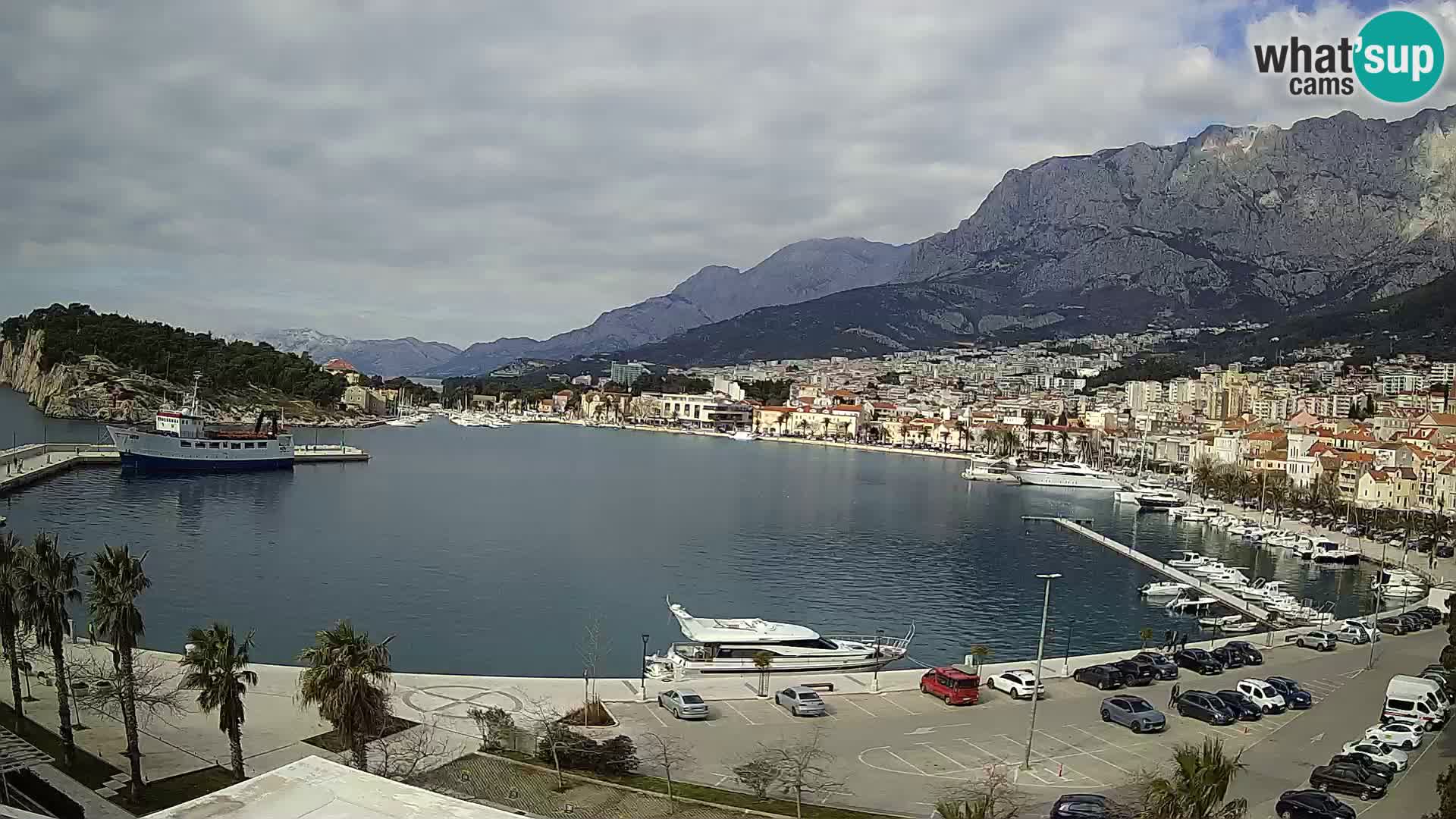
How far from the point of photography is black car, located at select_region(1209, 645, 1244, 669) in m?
19.4

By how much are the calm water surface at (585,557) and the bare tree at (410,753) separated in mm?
6134

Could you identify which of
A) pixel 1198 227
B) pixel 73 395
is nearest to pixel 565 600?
pixel 73 395

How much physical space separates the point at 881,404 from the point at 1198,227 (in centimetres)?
7490

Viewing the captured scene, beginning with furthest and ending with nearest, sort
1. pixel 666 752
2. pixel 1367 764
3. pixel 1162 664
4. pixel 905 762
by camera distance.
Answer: pixel 1162 664
pixel 905 762
pixel 1367 764
pixel 666 752

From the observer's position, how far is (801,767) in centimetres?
1120

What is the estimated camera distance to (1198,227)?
521 feet

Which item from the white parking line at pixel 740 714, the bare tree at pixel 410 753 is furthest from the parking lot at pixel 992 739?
the bare tree at pixel 410 753

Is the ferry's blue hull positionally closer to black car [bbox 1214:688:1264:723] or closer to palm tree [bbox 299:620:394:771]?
palm tree [bbox 299:620:394:771]

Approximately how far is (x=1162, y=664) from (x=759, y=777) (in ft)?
34.9

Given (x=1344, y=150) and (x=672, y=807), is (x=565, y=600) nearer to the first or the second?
(x=672, y=807)

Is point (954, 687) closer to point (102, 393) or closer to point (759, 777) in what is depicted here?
point (759, 777)

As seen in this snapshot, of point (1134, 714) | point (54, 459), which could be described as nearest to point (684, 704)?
point (1134, 714)

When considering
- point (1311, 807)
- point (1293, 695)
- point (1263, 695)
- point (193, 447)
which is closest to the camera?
point (1311, 807)

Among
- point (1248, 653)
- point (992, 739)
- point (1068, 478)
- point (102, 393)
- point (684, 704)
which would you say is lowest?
point (1068, 478)
